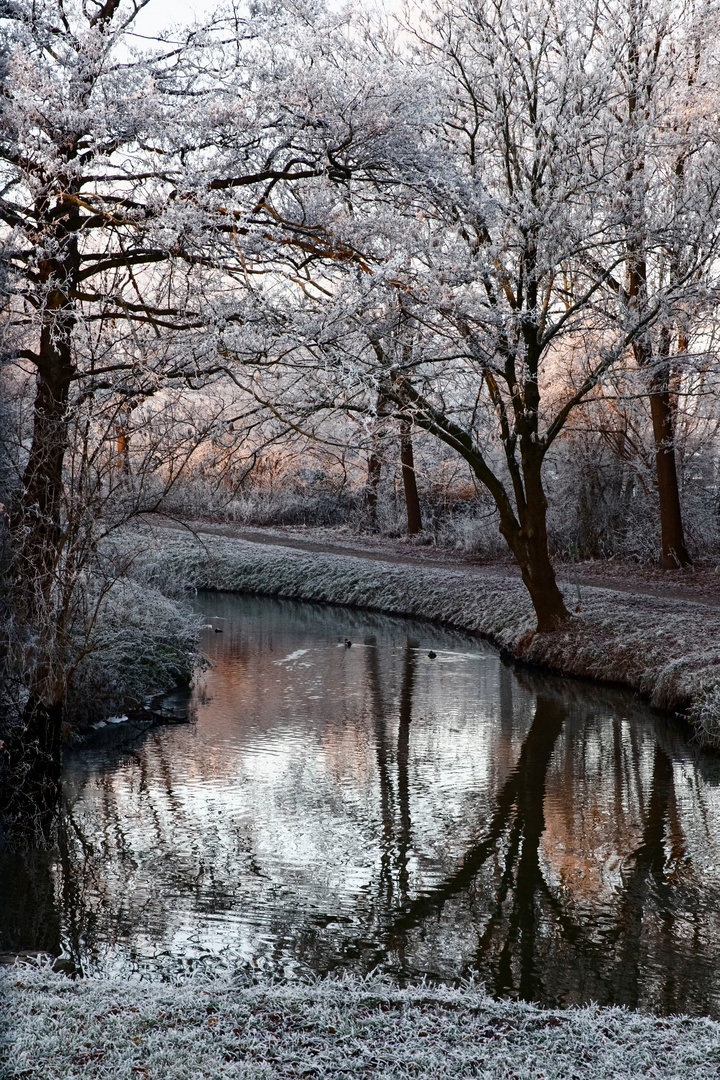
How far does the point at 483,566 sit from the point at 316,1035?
1650cm

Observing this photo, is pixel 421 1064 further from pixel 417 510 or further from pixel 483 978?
pixel 417 510

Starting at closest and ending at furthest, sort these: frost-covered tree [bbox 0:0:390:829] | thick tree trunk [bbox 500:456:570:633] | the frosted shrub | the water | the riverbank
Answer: the water
frost-covered tree [bbox 0:0:390:829]
the frosted shrub
the riverbank
thick tree trunk [bbox 500:456:570:633]

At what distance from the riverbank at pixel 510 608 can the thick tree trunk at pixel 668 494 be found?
2.68m

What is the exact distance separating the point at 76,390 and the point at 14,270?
1052 mm

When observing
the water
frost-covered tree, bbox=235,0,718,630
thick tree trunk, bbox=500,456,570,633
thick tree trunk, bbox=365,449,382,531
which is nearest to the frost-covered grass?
the water

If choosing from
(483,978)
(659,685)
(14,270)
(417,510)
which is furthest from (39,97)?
(417,510)

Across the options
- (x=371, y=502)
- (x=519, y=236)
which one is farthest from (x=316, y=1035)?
(x=371, y=502)

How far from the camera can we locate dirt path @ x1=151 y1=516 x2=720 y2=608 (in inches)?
604

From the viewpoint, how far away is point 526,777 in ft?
29.0

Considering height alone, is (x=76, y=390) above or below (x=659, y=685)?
above

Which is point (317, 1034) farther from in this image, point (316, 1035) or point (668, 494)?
point (668, 494)

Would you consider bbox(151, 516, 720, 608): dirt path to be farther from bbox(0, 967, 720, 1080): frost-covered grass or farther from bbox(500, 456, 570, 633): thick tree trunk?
Result: bbox(0, 967, 720, 1080): frost-covered grass

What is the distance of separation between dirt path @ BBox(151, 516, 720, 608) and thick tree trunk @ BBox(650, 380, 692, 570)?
39 centimetres

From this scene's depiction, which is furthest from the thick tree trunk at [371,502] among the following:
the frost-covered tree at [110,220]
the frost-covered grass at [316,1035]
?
the frost-covered grass at [316,1035]
